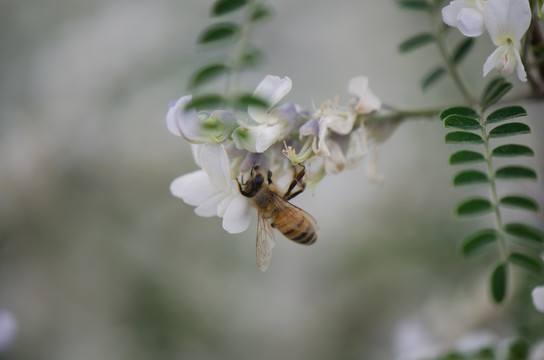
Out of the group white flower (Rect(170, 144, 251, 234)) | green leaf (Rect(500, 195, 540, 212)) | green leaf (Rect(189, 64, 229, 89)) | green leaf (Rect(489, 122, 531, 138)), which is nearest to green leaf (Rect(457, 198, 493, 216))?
green leaf (Rect(500, 195, 540, 212))

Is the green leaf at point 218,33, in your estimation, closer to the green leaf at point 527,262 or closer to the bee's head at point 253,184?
the bee's head at point 253,184

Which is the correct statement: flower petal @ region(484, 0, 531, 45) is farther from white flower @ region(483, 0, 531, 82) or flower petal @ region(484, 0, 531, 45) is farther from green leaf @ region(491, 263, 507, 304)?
green leaf @ region(491, 263, 507, 304)

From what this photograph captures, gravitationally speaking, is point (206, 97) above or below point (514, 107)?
below

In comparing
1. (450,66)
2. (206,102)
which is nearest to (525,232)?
(450,66)

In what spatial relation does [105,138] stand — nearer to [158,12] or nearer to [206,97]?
[158,12]

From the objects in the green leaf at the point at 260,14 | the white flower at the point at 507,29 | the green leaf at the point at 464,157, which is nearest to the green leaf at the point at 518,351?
the green leaf at the point at 464,157

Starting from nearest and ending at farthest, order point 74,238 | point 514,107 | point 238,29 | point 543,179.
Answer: point 514,107 < point 238,29 < point 543,179 < point 74,238

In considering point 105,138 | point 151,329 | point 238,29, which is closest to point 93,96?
point 105,138
